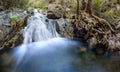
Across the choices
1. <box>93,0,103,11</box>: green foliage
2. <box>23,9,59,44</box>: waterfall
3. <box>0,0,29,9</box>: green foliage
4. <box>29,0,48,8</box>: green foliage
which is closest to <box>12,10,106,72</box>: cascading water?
<box>23,9,59,44</box>: waterfall

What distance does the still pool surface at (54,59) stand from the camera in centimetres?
735

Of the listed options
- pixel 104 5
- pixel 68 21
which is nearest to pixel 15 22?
pixel 68 21

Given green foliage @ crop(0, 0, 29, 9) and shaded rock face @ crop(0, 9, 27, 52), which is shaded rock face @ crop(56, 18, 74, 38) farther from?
green foliage @ crop(0, 0, 29, 9)

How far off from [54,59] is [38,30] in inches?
106

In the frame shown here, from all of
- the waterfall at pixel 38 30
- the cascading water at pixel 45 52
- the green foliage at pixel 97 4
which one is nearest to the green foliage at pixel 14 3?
the cascading water at pixel 45 52

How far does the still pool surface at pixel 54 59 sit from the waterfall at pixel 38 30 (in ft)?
1.20

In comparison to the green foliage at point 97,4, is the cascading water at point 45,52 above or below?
below

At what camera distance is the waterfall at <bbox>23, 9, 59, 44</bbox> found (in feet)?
32.8

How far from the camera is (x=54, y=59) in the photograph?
834cm

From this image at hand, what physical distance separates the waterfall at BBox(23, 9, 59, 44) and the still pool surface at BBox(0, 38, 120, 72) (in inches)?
14.4

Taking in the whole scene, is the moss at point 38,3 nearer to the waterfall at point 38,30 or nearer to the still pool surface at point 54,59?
the waterfall at point 38,30

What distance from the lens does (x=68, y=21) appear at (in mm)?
11250

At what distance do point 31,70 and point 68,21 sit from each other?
188 inches

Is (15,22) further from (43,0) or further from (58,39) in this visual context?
(43,0)
